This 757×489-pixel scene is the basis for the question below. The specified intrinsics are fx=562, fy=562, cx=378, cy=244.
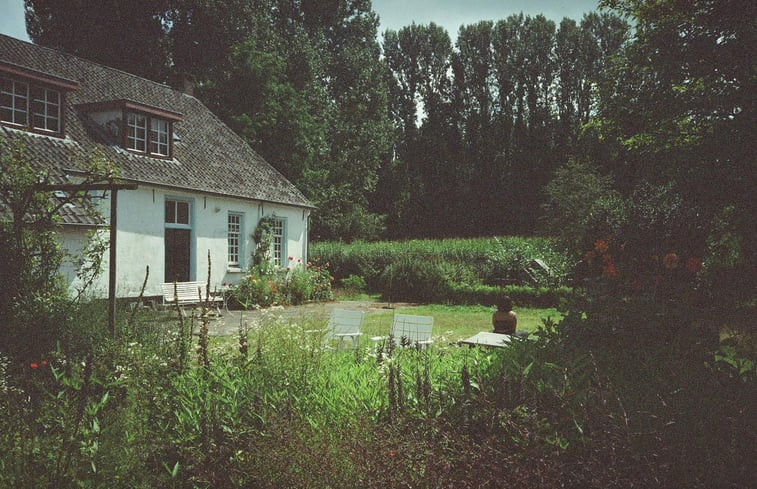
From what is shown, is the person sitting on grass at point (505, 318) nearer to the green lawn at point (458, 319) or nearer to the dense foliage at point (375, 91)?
the green lawn at point (458, 319)

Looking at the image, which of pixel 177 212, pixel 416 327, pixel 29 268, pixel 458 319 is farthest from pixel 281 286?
pixel 29 268

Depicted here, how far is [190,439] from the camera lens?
3.75m

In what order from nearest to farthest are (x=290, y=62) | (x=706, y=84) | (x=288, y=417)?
(x=288, y=417)
(x=706, y=84)
(x=290, y=62)

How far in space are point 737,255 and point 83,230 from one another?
13095mm

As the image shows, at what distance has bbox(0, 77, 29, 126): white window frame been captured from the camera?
1288cm

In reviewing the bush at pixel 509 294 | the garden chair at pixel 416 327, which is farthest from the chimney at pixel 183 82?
the garden chair at pixel 416 327

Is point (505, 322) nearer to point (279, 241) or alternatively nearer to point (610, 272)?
point (610, 272)

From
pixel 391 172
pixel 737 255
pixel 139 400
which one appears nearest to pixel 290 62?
pixel 391 172

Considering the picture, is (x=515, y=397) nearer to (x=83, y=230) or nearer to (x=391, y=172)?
(x=83, y=230)

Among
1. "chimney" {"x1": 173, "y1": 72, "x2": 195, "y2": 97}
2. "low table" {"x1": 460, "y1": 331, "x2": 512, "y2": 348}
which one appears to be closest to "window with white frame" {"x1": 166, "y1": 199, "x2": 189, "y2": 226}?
"chimney" {"x1": 173, "y1": 72, "x2": 195, "y2": 97}

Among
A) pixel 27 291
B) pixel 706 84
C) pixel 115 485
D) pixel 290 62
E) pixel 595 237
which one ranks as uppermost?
pixel 290 62

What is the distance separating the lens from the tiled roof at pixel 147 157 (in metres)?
14.4

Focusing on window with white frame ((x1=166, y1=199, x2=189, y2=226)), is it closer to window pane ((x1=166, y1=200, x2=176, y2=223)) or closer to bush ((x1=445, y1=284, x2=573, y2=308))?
window pane ((x1=166, y1=200, x2=176, y2=223))

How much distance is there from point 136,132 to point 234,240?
177 inches
